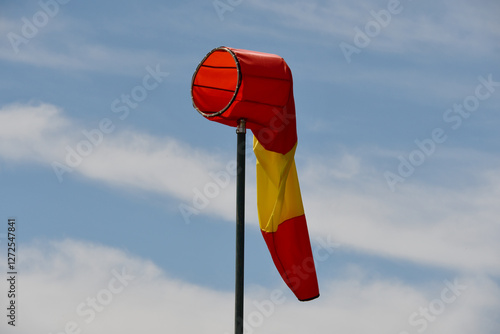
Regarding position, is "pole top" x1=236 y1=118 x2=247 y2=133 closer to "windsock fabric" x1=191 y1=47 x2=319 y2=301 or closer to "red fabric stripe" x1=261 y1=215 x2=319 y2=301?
"windsock fabric" x1=191 y1=47 x2=319 y2=301

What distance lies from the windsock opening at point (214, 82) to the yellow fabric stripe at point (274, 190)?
1.01 meters

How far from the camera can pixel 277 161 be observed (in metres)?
13.7

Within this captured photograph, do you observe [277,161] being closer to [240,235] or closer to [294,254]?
[294,254]

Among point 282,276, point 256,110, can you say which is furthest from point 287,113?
point 282,276

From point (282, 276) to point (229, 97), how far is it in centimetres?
317

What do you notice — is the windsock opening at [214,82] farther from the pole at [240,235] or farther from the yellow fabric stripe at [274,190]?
the pole at [240,235]

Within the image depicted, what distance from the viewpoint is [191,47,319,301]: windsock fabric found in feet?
43.4

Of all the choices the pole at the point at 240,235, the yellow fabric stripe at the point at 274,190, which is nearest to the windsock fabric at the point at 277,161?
the yellow fabric stripe at the point at 274,190

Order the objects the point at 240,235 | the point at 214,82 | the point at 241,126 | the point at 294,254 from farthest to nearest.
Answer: the point at 214,82 < the point at 294,254 < the point at 241,126 < the point at 240,235

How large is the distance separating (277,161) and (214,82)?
1798mm

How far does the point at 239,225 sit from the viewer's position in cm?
1252

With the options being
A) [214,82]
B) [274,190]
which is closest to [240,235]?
[274,190]

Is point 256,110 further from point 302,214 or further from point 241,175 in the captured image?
point 302,214

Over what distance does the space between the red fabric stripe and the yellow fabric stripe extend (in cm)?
13
